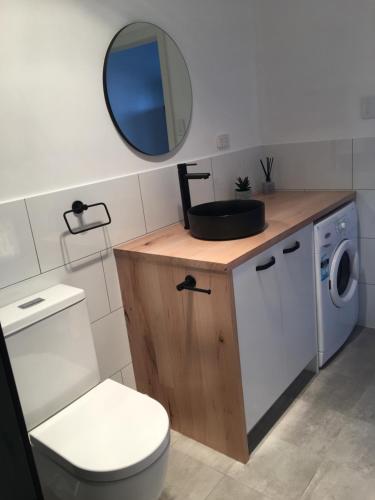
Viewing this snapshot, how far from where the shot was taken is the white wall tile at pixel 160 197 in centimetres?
199

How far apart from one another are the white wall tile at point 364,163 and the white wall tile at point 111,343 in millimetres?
1492

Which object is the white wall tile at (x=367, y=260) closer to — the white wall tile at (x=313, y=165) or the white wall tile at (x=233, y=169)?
the white wall tile at (x=313, y=165)

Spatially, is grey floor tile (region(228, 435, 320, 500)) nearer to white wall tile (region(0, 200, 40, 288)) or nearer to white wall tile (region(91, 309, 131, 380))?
white wall tile (region(91, 309, 131, 380))

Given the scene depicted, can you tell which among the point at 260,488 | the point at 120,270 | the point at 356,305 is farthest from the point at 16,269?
the point at 356,305

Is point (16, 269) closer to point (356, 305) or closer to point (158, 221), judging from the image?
point (158, 221)

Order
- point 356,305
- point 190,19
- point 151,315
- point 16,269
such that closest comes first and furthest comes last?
1. point 16,269
2. point 151,315
3. point 190,19
4. point 356,305

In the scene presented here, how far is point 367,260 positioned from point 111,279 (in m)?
1.53

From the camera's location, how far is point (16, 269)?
5.00 feet

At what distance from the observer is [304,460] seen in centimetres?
171

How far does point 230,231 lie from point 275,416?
0.90 m

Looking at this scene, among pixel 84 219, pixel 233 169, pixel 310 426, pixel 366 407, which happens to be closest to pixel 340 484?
pixel 310 426

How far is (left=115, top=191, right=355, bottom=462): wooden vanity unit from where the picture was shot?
5.23 ft

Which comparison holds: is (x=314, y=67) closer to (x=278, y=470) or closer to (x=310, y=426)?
(x=310, y=426)

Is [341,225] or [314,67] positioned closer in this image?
[341,225]
